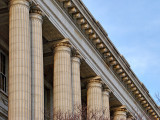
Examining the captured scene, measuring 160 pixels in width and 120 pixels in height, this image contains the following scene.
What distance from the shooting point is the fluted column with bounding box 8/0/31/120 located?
36656mm

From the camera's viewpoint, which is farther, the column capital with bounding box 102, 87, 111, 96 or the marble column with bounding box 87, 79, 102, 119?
the column capital with bounding box 102, 87, 111, 96

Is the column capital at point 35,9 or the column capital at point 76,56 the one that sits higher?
the column capital at point 35,9

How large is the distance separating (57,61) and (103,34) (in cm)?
863

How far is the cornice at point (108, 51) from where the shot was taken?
4728 cm

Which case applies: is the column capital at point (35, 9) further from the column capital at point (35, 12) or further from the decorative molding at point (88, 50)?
the decorative molding at point (88, 50)

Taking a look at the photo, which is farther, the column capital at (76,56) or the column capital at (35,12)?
the column capital at (76,56)

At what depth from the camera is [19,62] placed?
125 feet

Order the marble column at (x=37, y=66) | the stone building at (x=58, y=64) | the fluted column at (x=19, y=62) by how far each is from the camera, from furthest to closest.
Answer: the marble column at (x=37, y=66) < the stone building at (x=58, y=64) < the fluted column at (x=19, y=62)

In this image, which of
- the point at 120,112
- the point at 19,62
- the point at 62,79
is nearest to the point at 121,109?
the point at 120,112

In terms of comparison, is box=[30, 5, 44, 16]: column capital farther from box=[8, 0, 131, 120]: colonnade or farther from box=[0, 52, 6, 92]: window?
box=[0, 52, 6, 92]: window

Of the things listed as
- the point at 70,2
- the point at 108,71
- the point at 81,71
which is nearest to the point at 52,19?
the point at 70,2

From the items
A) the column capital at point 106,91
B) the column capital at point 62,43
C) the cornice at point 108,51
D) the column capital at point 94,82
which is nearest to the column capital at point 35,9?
the cornice at point 108,51

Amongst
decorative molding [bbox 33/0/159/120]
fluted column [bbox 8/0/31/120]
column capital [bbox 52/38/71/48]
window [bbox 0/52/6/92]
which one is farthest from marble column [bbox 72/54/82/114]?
fluted column [bbox 8/0/31/120]

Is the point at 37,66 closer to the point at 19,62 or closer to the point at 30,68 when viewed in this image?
the point at 30,68
